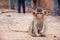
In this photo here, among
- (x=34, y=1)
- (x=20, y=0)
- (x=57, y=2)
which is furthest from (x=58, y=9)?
(x=34, y=1)

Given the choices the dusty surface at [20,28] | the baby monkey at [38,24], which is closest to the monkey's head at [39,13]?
the baby monkey at [38,24]

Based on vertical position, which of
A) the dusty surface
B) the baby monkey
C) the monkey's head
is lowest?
the dusty surface

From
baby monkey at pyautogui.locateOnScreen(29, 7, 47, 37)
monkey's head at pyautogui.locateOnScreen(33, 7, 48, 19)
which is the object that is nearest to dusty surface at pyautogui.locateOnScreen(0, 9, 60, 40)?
baby monkey at pyautogui.locateOnScreen(29, 7, 47, 37)

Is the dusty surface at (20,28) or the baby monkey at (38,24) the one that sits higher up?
the baby monkey at (38,24)

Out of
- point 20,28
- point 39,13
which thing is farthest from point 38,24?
point 20,28

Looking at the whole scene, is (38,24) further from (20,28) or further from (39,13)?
(20,28)

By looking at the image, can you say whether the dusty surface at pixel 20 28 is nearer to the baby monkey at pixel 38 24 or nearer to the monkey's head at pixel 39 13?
the baby monkey at pixel 38 24

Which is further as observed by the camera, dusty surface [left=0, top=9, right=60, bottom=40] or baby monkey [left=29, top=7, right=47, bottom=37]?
dusty surface [left=0, top=9, right=60, bottom=40]

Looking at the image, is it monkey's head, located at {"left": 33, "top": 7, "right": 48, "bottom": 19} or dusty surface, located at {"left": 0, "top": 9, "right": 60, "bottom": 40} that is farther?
dusty surface, located at {"left": 0, "top": 9, "right": 60, "bottom": 40}

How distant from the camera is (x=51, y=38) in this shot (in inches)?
210

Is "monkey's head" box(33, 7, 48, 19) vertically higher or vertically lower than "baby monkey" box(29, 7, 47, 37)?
higher

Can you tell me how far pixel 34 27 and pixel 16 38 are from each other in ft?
1.76

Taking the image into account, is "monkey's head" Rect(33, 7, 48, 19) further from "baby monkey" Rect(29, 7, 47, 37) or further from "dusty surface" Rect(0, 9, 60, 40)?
"dusty surface" Rect(0, 9, 60, 40)

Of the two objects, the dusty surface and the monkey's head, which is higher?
the monkey's head
